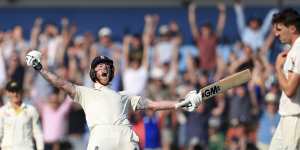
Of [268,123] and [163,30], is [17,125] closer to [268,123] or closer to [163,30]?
[268,123]

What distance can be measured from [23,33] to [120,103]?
11.7 metres

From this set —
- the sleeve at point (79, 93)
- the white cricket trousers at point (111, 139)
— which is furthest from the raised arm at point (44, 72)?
the white cricket trousers at point (111, 139)

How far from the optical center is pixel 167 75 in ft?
71.5

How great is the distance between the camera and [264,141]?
18.7m

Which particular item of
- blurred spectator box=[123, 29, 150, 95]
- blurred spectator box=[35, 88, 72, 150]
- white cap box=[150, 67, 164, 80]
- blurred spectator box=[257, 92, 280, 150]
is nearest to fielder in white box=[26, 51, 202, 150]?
blurred spectator box=[257, 92, 280, 150]

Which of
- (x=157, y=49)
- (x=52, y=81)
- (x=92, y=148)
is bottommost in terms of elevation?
(x=92, y=148)

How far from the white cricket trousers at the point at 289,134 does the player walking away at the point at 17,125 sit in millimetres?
4568

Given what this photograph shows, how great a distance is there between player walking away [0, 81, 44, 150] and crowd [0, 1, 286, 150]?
14.0 ft

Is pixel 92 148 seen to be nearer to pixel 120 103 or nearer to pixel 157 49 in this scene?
pixel 120 103

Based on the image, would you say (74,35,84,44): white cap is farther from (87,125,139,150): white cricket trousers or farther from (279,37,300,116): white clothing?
(279,37,300,116): white clothing

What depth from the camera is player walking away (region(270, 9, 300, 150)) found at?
460 inches

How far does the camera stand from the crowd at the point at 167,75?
19938 mm

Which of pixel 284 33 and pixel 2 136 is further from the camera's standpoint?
pixel 2 136

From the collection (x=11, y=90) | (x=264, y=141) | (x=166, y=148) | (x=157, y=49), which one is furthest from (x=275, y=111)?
(x=11, y=90)
